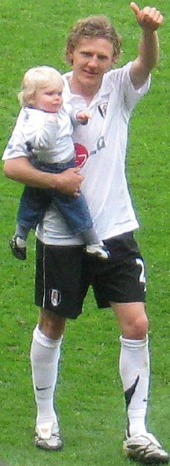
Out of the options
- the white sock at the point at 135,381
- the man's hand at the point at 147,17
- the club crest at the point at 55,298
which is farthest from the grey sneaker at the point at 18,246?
the man's hand at the point at 147,17

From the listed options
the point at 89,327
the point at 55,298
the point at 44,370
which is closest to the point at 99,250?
the point at 55,298

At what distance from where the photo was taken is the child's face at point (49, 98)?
571 centimetres

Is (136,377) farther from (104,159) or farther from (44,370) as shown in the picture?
(104,159)

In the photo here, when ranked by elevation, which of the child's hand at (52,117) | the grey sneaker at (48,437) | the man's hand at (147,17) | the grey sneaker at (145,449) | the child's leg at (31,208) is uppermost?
the man's hand at (147,17)

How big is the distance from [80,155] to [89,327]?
2.38 meters

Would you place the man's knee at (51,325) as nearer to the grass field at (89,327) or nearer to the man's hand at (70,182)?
the grass field at (89,327)

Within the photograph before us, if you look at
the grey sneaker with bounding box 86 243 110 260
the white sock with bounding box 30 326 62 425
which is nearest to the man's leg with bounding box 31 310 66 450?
the white sock with bounding box 30 326 62 425

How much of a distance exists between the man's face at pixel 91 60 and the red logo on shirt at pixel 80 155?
260 mm

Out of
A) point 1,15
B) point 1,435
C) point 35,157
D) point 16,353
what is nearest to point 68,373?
point 16,353

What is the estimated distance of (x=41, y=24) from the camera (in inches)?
566

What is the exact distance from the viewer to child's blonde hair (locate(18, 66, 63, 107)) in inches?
225

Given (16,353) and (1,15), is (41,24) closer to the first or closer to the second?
(1,15)

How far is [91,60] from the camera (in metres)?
5.82

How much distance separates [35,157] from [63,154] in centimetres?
13
